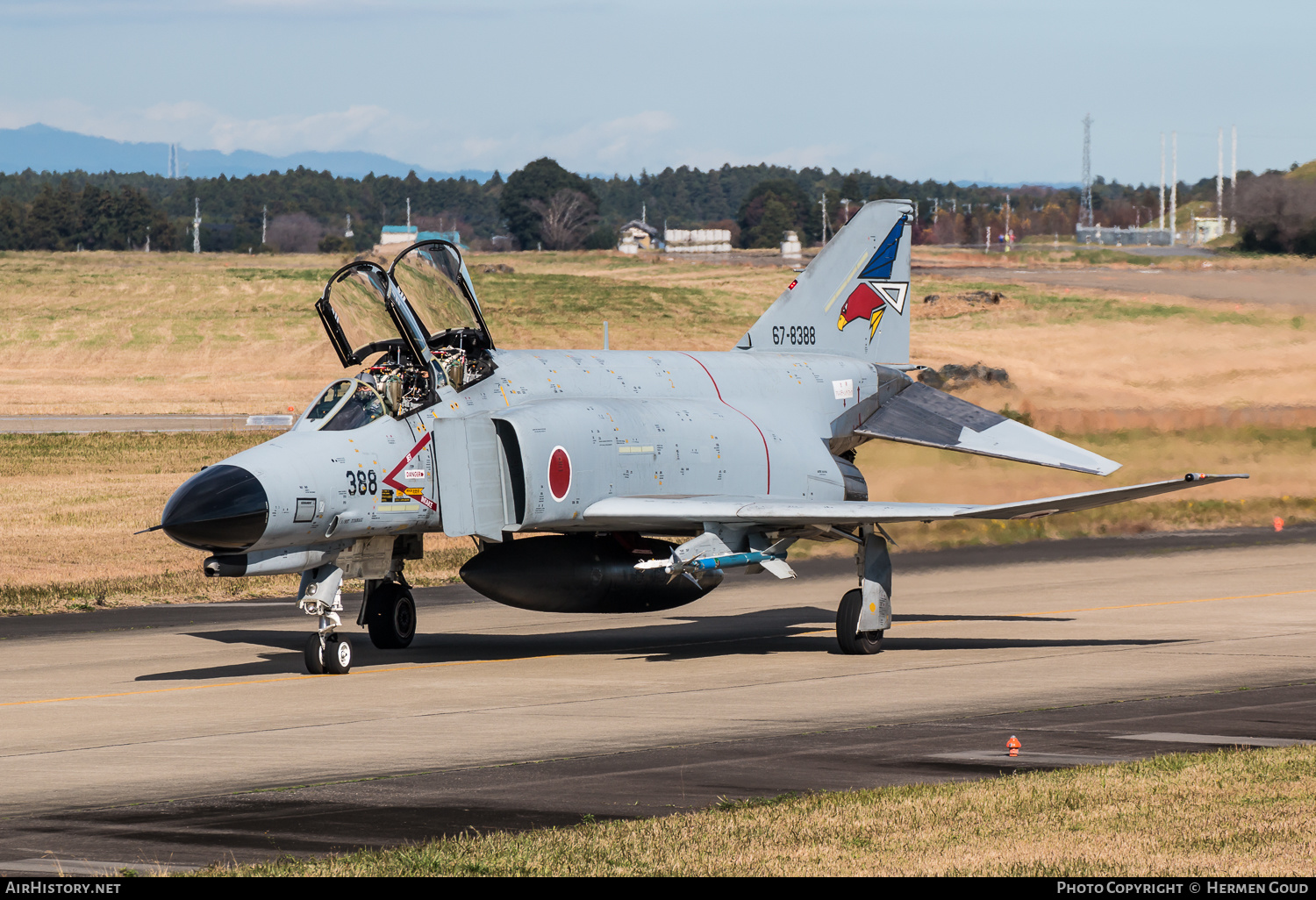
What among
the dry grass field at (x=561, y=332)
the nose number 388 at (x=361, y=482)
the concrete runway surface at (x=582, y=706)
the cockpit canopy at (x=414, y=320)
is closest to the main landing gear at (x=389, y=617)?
the concrete runway surface at (x=582, y=706)

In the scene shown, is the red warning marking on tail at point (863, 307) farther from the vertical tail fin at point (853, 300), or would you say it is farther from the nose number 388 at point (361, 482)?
the nose number 388 at point (361, 482)

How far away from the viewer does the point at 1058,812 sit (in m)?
10.5

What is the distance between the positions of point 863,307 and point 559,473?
7.66m

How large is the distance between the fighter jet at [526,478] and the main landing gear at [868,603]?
0.02 m

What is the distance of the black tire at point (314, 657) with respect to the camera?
59.5 feet

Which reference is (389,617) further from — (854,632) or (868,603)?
(868,603)

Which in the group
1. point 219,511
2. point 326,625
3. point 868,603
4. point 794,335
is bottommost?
point 868,603

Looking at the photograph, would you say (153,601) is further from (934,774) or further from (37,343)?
(37,343)

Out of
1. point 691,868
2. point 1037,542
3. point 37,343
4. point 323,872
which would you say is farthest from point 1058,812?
point 37,343

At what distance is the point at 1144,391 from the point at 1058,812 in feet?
98.9

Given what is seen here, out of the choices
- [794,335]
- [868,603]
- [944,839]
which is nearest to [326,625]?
[868,603]

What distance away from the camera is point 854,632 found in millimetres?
20000

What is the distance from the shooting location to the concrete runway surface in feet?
36.8

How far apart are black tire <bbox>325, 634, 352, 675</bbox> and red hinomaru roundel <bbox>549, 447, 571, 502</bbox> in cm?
289
